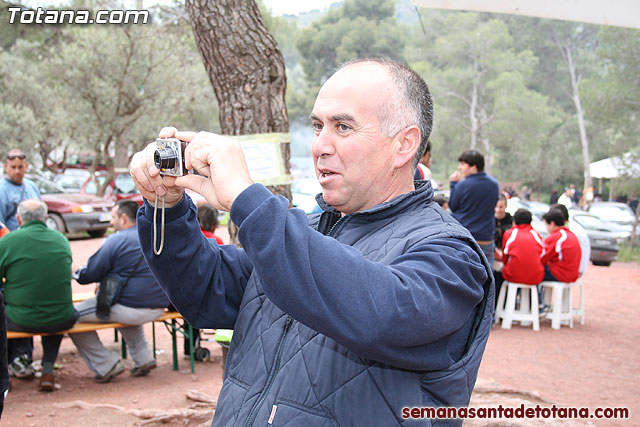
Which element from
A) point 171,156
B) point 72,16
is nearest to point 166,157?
point 171,156

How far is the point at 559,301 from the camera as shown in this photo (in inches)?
338

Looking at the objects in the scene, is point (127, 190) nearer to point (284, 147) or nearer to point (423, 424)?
point (284, 147)

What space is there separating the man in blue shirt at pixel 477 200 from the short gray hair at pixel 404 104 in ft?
19.5

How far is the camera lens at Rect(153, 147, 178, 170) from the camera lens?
1.66 m

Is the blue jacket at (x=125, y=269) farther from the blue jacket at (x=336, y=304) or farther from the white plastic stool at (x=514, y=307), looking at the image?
the white plastic stool at (x=514, y=307)

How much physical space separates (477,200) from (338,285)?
21.5 ft

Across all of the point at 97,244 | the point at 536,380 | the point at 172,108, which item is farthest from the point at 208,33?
the point at 172,108

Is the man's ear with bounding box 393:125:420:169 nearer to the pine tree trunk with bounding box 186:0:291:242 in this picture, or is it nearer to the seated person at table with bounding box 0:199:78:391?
the pine tree trunk with bounding box 186:0:291:242

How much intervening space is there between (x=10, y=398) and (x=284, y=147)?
137 inches

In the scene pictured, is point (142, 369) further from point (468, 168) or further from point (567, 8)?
point (567, 8)

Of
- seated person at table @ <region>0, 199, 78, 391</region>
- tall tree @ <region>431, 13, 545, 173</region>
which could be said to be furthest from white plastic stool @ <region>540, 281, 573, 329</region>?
tall tree @ <region>431, 13, 545, 173</region>

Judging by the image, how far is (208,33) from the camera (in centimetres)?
464

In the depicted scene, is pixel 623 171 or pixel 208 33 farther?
pixel 623 171

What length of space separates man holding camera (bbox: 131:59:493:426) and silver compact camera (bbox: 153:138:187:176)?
25 millimetres
